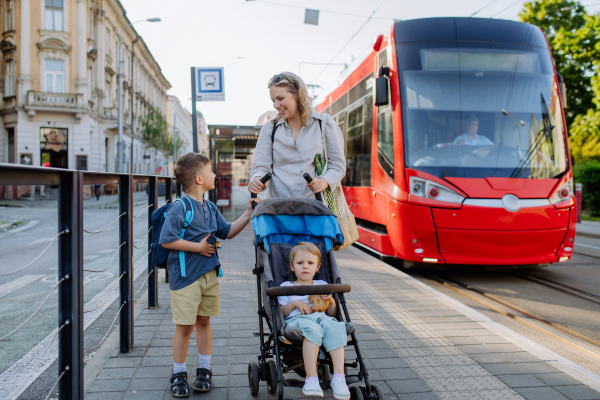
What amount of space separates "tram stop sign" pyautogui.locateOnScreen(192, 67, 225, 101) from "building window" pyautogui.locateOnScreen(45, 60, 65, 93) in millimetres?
29001

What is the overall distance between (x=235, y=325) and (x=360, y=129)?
5.62m

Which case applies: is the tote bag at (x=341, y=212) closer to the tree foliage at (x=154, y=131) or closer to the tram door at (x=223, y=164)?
the tram door at (x=223, y=164)

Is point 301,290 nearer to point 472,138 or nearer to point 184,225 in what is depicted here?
point 184,225

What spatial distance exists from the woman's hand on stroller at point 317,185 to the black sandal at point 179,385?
1.45 metres

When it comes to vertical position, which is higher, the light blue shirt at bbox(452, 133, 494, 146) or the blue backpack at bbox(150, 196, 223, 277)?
the light blue shirt at bbox(452, 133, 494, 146)

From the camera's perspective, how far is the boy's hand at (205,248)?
3.21 metres

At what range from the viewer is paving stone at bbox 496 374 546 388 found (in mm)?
3317

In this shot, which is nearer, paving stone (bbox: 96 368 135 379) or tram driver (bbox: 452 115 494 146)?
paving stone (bbox: 96 368 135 379)

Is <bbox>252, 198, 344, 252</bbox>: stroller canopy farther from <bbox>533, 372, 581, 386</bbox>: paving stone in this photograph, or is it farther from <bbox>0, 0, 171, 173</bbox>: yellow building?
<bbox>0, 0, 171, 173</bbox>: yellow building

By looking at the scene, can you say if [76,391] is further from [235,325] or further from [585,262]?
[585,262]

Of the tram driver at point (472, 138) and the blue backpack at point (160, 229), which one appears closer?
the blue backpack at point (160, 229)

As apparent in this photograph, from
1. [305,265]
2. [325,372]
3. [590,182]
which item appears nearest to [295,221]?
[305,265]

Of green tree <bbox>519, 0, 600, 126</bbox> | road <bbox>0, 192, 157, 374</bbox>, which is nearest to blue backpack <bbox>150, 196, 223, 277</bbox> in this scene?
road <bbox>0, 192, 157, 374</bbox>

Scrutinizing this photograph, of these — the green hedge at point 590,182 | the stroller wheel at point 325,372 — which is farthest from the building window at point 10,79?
the stroller wheel at point 325,372
